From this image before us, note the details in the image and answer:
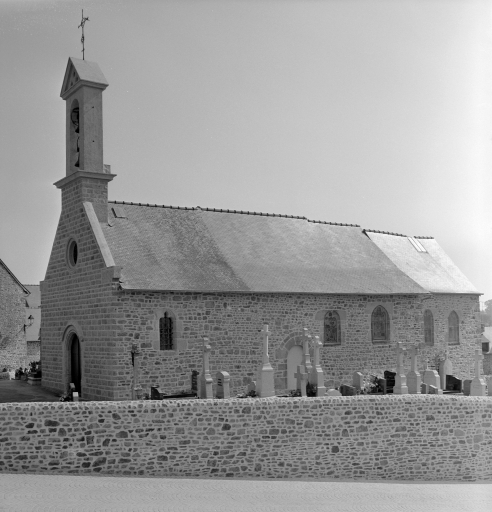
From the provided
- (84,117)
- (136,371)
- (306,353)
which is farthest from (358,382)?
(84,117)

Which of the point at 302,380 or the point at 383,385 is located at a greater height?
the point at 302,380

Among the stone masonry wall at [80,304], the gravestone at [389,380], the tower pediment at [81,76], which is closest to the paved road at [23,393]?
the stone masonry wall at [80,304]

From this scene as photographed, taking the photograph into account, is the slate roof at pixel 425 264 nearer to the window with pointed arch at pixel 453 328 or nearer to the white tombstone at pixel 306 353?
the window with pointed arch at pixel 453 328

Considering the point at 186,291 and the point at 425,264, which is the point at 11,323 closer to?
the point at 186,291

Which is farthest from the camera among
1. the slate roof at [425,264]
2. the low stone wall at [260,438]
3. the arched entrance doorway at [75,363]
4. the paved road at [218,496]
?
the slate roof at [425,264]

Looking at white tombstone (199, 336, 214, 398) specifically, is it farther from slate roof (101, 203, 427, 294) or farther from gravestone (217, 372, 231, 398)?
slate roof (101, 203, 427, 294)

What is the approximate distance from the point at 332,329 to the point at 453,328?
31.1 ft

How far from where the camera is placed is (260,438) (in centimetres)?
1570

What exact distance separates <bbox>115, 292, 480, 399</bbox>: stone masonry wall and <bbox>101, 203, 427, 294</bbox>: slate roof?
A: 1.71 feet

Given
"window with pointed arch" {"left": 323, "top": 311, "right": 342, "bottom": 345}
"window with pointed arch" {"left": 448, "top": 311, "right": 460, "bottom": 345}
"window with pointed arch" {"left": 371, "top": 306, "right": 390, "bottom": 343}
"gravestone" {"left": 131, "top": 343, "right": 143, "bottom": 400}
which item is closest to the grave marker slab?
"window with pointed arch" {"left": 371, "top": 306, "right": 390, "bottom": 343}

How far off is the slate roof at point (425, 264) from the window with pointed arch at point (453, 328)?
1.37 meters

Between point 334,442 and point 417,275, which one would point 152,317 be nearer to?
point 334,442

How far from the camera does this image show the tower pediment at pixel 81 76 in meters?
22.7

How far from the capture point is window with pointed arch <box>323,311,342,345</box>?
25.2 meters
